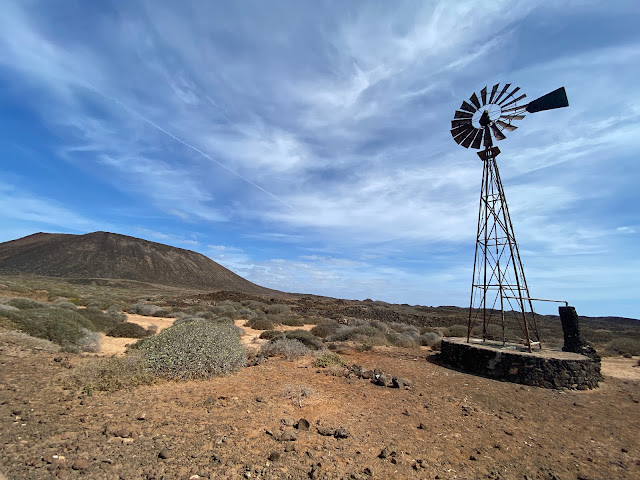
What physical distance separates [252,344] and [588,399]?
1197 centimetres

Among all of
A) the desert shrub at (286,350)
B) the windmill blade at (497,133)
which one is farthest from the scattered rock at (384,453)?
the windmill blade at (497,133)

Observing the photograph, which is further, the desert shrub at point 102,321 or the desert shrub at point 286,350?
the desert shrub at point 102,321

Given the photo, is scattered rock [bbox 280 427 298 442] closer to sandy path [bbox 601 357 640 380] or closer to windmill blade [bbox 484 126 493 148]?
windmill blade [bbox 484 126 493 148]

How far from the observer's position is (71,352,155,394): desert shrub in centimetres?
662

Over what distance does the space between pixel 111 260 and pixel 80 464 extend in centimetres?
9313

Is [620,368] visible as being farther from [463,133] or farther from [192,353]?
[192,353]

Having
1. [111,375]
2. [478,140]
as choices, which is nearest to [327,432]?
[111,375]

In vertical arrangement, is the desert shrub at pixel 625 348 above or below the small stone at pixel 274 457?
above

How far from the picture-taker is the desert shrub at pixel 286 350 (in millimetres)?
11406

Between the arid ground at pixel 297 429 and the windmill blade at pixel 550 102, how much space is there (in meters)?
9.49

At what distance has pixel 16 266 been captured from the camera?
7300 centimetres

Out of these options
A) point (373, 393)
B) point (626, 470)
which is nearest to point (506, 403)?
point (626, 470)

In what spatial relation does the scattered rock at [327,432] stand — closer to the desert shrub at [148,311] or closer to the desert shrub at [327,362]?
the desert shrub at [327,362]

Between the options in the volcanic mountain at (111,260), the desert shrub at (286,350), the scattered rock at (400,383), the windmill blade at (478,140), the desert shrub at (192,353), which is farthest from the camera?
the volcanic mountain at (111,260)
